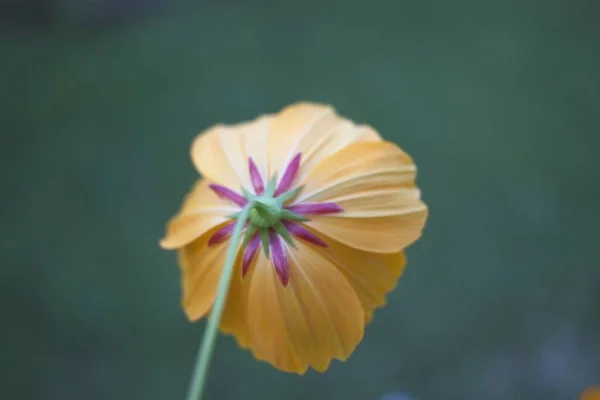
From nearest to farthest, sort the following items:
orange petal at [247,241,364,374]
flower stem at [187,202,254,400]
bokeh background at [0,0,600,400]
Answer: flower stem at [187,202,254,400]
orange petal at [247,241,364,374]
bokeh background at [0,0,600,400]

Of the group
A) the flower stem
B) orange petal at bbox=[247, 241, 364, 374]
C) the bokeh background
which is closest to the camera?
the flower stem

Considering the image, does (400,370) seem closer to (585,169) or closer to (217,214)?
(585,169)

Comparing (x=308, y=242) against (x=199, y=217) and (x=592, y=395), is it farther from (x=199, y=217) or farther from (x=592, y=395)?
(x=592, y=395)

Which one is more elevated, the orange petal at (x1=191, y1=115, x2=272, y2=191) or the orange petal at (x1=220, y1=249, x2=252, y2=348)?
the orange petal at (x1=191, y1=115, x2=272, y2=191)

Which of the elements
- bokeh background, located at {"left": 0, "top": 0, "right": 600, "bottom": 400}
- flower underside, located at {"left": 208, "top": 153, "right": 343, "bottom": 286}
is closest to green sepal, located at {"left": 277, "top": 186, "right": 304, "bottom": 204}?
flower underside, located at {"left": 208, "top": 153, "right": 343, "bottom": 286}

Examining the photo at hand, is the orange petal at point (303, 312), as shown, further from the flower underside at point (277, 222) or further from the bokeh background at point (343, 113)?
the bokeh background at point (343, 113)

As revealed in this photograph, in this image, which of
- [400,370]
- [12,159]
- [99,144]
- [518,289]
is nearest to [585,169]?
[518,289]

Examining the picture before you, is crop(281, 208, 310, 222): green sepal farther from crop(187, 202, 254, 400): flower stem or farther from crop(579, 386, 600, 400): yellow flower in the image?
crop(579, 386, 600, 400): yellow flower
